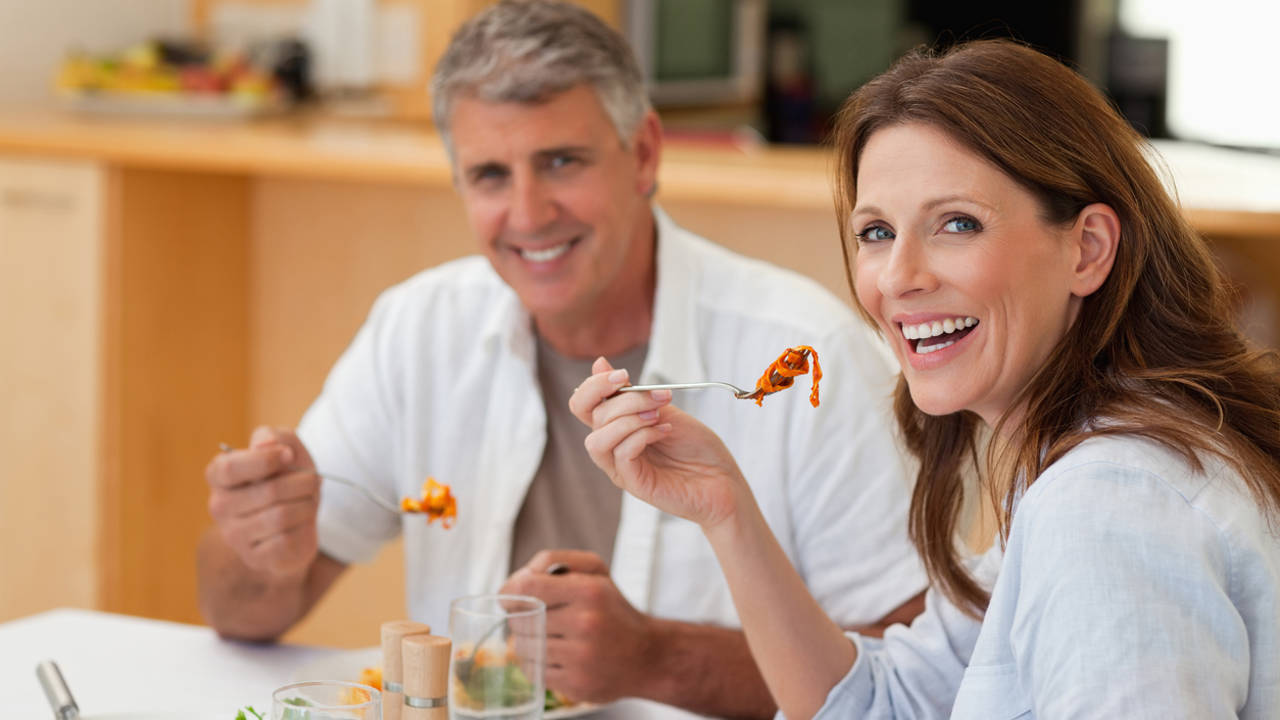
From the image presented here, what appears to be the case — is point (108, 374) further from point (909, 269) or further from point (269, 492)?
point (909, 269)

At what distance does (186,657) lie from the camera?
152cm

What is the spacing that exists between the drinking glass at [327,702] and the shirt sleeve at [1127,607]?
1.45ft

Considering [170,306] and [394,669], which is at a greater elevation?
[394,669]

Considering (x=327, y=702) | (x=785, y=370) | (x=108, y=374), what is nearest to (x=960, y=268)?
(x=785, y=370)

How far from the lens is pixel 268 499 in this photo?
1527mm

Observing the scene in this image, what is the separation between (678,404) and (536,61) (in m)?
0.43

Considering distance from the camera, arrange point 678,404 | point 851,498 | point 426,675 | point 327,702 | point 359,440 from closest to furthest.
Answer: point 327,702 < point 426,675 < point 851,498 < point 678,404 < point 359,440

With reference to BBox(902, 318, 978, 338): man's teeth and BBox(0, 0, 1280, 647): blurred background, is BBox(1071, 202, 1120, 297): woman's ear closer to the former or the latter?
BBox(902, 318, 978, 338): man's teeth

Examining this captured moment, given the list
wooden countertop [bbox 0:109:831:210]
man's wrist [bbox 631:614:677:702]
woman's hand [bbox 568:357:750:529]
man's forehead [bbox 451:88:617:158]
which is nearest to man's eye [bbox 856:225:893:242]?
woman's hand [bbox 568:357:750:529]

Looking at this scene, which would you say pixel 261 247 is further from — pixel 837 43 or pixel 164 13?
pixel 837 43

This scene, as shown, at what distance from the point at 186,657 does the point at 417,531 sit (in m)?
0.37

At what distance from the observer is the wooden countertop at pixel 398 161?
7.78 feet

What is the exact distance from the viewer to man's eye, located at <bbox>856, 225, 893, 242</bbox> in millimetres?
1121

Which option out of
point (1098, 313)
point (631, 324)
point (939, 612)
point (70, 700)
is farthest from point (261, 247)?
point (1098, 313)
